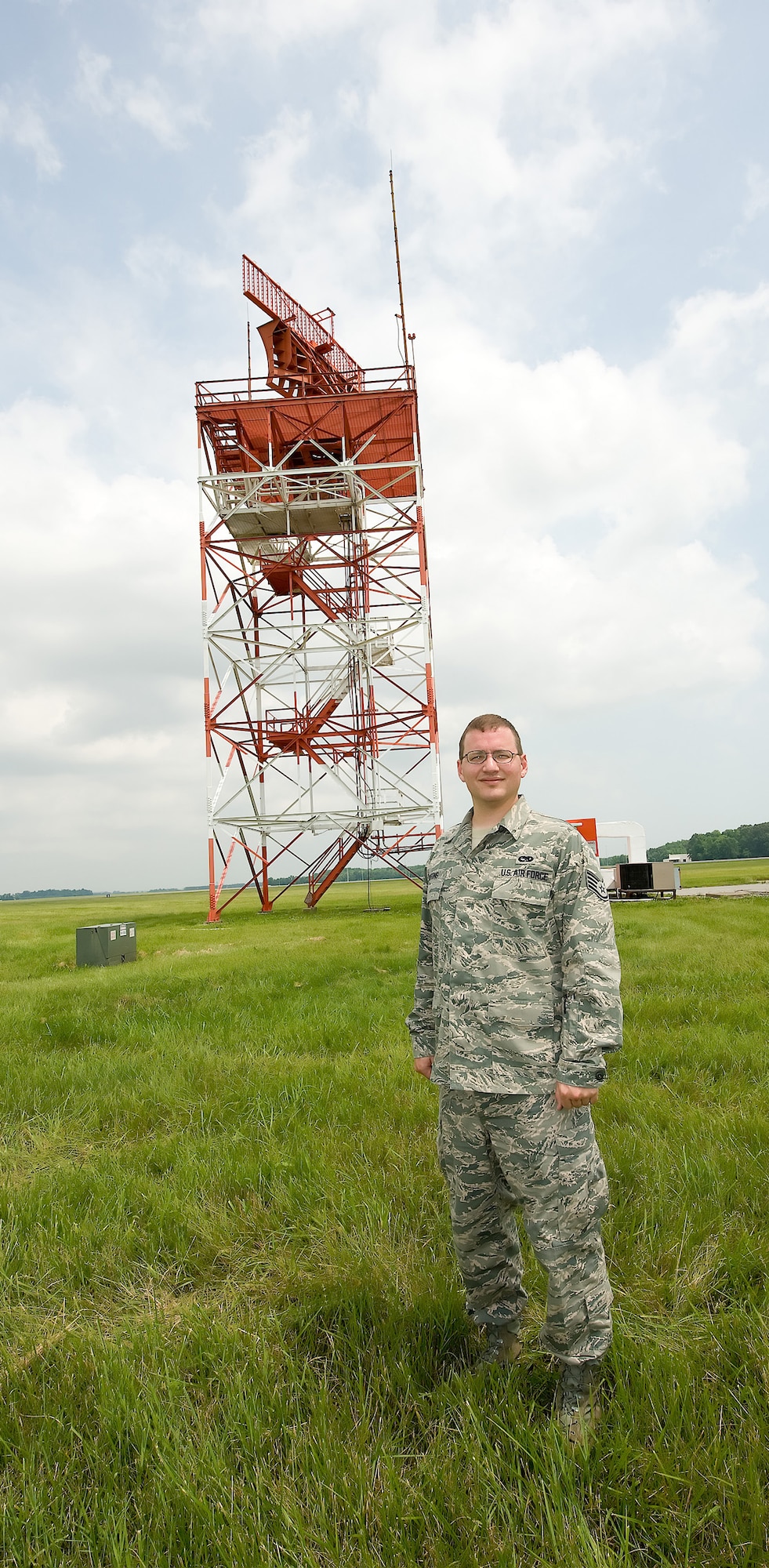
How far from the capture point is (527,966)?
9.21 ft

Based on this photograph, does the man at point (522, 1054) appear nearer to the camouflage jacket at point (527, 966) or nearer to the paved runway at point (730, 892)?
the camouflage jacket at point (527, 966)

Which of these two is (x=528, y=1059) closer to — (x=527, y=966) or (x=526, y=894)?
(x=527, y=966)

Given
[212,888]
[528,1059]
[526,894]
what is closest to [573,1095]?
[528,1059]

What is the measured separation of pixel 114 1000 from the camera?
9805 mm

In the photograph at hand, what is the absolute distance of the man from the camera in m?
2.64

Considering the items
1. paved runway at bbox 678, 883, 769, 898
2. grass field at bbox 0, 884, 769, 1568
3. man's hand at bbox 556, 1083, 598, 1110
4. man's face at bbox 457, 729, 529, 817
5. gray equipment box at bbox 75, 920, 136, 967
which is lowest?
paved runway at bbox 678, 883, 769, 898

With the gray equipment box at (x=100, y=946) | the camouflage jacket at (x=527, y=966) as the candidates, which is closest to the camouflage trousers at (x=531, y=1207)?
the camouflage jacket at (x=527, y=966)

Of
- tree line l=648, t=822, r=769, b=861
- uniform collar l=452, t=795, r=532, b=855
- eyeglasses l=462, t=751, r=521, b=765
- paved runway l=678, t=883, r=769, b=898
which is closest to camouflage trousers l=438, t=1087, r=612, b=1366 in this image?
uniform collar l=452, t=795, r=532, b=855

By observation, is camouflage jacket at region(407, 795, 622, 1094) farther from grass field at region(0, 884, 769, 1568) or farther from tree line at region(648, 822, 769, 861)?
tree line at region(648, 822, 769, 861)

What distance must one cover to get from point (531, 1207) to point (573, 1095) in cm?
44

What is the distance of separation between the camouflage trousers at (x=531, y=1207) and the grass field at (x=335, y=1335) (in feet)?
0.72

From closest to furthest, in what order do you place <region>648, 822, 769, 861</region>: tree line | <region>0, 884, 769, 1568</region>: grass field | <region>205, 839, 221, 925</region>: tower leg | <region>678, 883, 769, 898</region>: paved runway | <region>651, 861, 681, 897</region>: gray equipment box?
1. <region>0, 884, 769, 1568</region>: grass field
2. <region>205, 839, 221, 925</region>: tower leg
3. <region>678, 883, 769, 898</region>: paved runway
4. <region>651, 861, 681, 897</region>: gray equipment box
5. <region>648, 822, 769, 861</region>: tree line

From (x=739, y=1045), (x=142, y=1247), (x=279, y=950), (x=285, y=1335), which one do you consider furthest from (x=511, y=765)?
(x=279, y=950)

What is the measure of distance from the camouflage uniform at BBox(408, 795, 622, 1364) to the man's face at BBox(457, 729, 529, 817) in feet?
0.33
